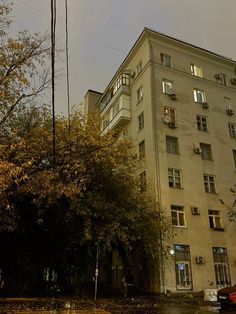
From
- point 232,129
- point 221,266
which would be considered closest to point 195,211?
point 221,266

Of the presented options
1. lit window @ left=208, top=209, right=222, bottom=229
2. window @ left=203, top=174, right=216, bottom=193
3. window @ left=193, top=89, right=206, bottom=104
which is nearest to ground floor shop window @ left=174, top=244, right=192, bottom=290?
lit window @ left=208, top=209, right=222, bottom=229

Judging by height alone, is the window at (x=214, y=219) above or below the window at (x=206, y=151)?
below

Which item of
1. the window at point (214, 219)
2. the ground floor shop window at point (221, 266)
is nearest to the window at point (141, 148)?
the window at point (214, 219)

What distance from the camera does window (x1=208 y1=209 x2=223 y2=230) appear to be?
87.9 ft

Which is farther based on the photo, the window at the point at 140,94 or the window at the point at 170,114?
the window at the point at 140,94

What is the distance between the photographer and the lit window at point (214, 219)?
2680 centimetres

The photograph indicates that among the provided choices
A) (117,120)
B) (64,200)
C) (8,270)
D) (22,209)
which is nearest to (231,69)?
(117,120)

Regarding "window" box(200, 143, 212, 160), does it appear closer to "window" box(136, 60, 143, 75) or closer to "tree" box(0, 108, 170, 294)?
"tree" box(0, 108, 170, 294)

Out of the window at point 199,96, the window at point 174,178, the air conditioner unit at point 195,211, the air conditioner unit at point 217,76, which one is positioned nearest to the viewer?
the air conditioner unit at point 195,211

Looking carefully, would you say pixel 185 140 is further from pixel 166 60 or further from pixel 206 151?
pixel 166 60

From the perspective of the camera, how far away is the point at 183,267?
2403 cm

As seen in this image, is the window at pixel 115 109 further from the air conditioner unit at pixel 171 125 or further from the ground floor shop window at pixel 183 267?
the ground floor shop window at pixel 183 267

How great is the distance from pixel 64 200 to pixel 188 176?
11.2 metres

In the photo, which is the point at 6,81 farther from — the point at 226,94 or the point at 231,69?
the point at 231,69
